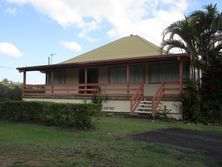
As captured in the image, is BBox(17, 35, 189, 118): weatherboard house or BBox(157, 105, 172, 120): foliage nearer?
BBox(157, 105, 172, 120): foliage

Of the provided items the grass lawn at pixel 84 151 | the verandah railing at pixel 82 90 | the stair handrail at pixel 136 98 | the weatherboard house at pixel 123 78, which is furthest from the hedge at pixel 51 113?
the verandah railing at pixel 82 90

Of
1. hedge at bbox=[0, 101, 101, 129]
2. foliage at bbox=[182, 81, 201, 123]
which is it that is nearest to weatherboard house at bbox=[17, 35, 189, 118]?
foliage at bbox=[182, 81, 201, 123]

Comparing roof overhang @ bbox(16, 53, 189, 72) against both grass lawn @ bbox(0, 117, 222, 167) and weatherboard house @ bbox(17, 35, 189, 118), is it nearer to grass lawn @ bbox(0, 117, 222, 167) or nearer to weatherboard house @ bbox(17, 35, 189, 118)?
weatherboard house @ bbox(17, 35, 189, 118)

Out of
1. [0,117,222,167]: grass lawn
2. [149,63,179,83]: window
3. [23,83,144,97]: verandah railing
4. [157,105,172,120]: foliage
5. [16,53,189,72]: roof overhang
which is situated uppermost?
[16,53,189,72]: roof overhang

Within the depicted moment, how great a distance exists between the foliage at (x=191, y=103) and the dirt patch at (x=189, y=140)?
12.8 ft

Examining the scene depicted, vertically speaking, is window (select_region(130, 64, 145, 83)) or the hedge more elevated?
window (select_region(130, 64, 145, 83))

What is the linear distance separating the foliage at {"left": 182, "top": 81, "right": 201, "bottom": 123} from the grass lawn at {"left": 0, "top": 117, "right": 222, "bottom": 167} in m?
6.04

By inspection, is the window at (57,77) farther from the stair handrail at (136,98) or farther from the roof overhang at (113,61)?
the stair handrail at (136,98)

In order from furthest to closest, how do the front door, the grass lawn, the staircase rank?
the front door → the staircase → the grass lawn

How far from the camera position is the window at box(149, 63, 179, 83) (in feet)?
73.9

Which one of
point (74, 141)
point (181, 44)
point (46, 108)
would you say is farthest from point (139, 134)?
point (181, 44)

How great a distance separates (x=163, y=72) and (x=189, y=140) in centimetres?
1107

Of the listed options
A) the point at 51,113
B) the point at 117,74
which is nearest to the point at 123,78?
the point at 117,74

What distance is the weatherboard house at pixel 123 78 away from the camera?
2108 centimetres
